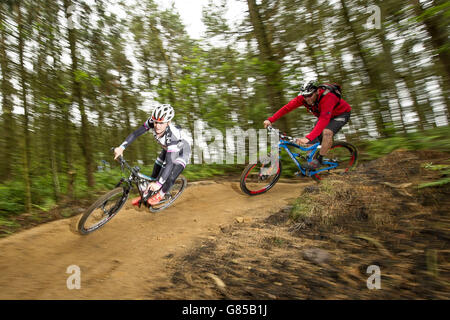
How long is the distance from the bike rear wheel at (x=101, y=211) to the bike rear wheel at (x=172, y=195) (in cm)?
91

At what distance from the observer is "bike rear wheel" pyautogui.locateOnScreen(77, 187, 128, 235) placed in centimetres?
392

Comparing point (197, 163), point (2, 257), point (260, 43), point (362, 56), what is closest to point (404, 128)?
point (362, 56)

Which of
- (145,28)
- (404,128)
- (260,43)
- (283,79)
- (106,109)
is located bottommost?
(404,128)

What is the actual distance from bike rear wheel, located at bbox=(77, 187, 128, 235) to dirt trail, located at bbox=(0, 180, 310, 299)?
15cm

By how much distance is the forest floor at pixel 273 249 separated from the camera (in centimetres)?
211

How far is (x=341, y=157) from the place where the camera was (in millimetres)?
6766

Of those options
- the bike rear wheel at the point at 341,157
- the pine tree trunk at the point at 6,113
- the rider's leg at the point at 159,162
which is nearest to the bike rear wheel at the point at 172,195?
the rider's leg at the point at 159,162

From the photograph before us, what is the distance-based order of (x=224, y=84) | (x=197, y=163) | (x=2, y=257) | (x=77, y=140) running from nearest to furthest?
(x=2, y=257) → (x=77, y=140) → (x=224, y=84) → (x=197, y=163)

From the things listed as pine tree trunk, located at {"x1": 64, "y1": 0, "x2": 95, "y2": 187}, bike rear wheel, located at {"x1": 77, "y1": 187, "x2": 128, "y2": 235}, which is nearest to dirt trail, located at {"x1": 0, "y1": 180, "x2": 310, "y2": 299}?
bike rear wheel, located at {"x1": 77, "y1": 187, "x2": 128, "y2": 235}

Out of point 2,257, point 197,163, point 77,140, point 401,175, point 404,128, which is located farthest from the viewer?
point 197,163

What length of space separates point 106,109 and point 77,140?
1890 mm

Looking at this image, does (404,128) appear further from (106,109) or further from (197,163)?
(106,109)

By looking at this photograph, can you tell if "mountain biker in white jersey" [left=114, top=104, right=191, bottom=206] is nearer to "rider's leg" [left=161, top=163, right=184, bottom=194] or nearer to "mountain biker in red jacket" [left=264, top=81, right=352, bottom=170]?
"rider's leg" [left=161, top=163, right=184, bottom=194]

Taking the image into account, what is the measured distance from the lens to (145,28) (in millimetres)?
11094
